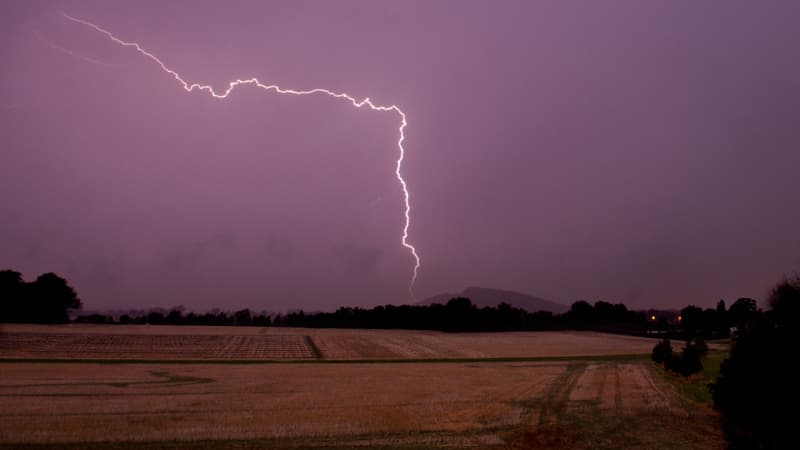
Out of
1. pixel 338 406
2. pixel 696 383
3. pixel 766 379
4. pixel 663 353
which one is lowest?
pixel 338 406

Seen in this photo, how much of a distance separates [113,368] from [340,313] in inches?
3907

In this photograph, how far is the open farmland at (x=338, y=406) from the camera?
19609mm

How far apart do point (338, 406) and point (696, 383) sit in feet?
77.3

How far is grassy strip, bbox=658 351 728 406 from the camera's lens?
3089cm

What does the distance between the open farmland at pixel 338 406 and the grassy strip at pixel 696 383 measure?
947mm

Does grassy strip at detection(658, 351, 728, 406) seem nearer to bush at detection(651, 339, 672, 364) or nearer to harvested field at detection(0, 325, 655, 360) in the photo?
bush at detection(651, 339, 672, 364)

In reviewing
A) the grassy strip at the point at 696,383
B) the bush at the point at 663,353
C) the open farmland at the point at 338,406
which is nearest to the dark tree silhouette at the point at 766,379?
the open farmland at the point at 338,406

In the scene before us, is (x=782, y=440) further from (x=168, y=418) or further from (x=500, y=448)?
(x=168, y=418)

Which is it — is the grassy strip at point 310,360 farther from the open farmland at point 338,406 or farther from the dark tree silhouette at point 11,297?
the dark tree silhouette at point 11,297

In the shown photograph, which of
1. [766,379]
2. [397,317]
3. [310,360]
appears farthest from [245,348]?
[397,317]

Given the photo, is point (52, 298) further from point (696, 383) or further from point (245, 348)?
point (696, 383)

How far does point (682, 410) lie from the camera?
2656 cm

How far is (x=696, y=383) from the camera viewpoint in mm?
38094

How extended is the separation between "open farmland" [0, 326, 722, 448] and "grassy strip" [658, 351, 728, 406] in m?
0.95
